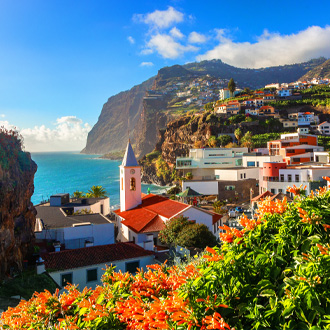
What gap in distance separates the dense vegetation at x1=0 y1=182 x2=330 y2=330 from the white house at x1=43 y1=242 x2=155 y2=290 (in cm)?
1071

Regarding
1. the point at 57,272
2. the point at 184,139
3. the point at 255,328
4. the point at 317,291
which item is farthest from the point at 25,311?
the point at 184,139

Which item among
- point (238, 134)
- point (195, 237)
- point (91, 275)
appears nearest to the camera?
point (91, 275)

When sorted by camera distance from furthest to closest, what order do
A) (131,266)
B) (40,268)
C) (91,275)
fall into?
(131,266)
(91,275)
(40,268)

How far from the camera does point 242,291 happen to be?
3.66m

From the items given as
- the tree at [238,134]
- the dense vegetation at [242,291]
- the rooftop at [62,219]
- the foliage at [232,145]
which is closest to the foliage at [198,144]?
the foliage at [232,145]

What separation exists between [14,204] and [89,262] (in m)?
4.65

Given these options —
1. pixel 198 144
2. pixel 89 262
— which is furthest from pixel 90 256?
pixel 198 144

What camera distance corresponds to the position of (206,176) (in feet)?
222

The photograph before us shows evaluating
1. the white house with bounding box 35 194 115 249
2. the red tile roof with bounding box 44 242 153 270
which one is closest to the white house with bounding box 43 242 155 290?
the red tile roof with bounding box 44 242 153 270

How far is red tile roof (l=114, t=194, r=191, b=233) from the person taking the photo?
25.6 m

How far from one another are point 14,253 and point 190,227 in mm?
11408

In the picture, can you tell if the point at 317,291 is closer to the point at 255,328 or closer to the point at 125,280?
the point at 255,328

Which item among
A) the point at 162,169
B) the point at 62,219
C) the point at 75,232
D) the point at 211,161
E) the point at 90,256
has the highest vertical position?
the point at 211,161

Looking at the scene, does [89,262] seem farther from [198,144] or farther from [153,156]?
[153,156]
